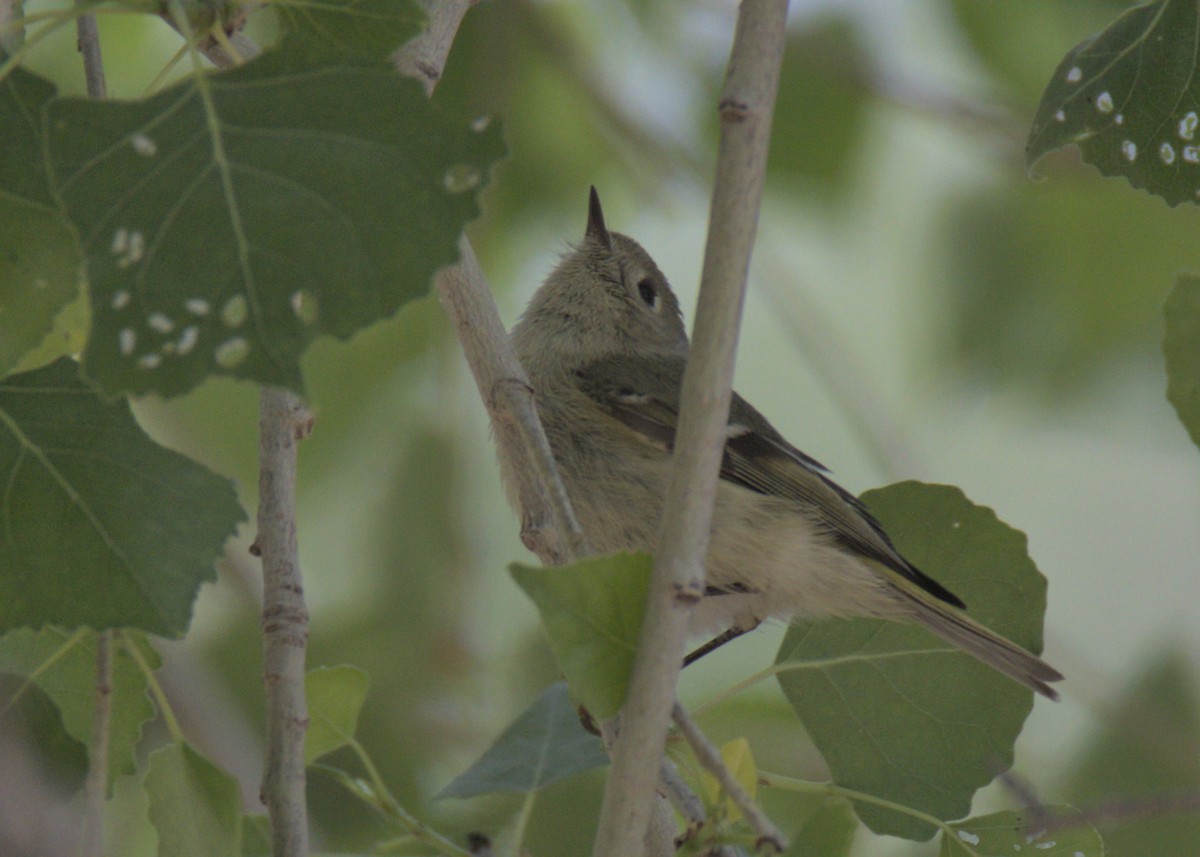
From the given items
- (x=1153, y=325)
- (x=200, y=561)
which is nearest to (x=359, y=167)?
(x=200, y=561)

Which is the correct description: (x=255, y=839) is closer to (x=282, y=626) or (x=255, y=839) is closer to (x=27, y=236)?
(x=282, y=626)

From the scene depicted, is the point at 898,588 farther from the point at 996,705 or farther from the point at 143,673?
the point at 143,673

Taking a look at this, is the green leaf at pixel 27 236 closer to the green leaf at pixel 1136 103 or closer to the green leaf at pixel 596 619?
the green leaf at pixel 596 619

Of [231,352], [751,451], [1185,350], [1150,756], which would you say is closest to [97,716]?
[231,352]

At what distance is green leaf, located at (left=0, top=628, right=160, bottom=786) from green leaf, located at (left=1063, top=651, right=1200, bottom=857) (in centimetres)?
160

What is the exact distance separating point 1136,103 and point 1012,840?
661 mm

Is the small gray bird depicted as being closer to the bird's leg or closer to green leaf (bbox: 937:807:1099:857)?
the bird's leg

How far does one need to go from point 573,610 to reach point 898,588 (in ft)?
2.87

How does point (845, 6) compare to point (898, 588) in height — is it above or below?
above

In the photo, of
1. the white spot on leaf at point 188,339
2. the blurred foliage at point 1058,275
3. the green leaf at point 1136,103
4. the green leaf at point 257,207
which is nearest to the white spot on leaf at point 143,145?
the green leaf at point 257,207

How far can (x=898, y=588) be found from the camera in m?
1.64

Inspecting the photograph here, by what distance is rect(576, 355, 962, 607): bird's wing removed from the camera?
1778mm

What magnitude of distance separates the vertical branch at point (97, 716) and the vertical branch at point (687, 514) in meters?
0.34

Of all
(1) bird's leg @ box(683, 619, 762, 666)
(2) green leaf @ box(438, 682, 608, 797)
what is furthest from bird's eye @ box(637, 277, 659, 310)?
(2) green leaf @ box(438, 682, 608, 797)
